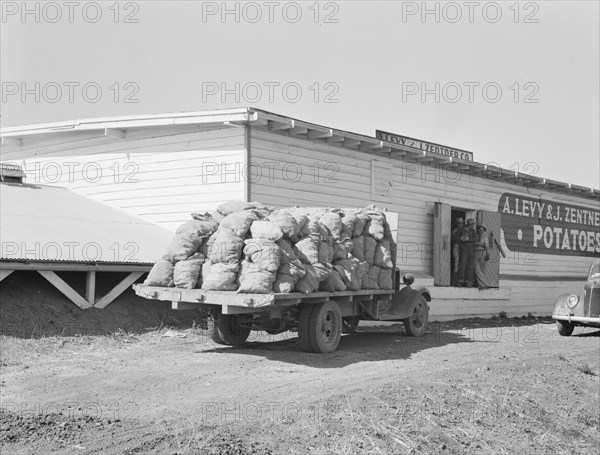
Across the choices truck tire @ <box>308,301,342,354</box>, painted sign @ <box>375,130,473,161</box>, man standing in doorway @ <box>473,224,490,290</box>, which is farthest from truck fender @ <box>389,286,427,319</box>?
man standing in doorway @ <box>473,224,490,290</box>

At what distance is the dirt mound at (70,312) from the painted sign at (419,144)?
303 inches

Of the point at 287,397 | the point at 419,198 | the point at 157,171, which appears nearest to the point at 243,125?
the point at 157,171

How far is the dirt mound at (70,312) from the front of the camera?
41.5 ft

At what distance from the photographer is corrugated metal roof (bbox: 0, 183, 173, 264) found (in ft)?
44.1

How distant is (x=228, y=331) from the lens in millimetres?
12820

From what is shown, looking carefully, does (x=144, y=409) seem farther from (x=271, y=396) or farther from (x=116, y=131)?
(x=116, y=131)

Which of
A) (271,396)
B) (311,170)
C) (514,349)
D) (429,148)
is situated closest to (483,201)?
(429,148)

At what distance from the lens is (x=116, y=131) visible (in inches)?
707

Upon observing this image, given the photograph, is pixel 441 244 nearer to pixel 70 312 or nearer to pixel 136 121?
pixel 136 121

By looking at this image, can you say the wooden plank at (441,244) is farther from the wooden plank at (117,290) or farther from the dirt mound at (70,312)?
the wooden plank at (117,290)

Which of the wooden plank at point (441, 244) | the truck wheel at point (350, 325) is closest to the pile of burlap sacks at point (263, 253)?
the truck wheel at point (350, 325)

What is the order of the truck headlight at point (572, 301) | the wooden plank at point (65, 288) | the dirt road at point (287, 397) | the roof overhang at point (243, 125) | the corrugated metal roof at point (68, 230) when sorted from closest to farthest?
1. the dirt road at point (287, 397)
2. the wooden plank at point (65, 288)
3. the corrugated metal roof at point (68, 230)
4. the roof overhang at point (243, 125)
5. the truck headlight at point (572, 301)

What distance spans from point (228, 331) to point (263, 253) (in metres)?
2.37

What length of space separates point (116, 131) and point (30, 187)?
7.99 ft
